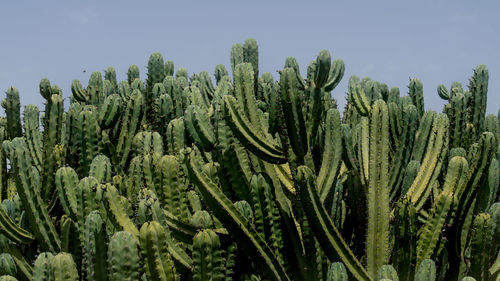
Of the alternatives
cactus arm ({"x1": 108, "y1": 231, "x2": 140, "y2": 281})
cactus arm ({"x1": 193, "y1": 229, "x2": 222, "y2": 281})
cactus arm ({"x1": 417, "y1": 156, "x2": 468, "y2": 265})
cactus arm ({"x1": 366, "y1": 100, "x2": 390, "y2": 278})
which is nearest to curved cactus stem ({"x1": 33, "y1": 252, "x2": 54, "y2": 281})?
cactus arm ({"x1": 108, "y1": 231, "x2": 140, "y2": 281})

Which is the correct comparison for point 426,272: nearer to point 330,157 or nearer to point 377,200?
point 377,200

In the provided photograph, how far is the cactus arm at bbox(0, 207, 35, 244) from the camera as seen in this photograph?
558 centimetres

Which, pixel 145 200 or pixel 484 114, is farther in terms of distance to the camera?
pixel 484 114

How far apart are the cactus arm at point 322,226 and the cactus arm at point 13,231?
2693mm

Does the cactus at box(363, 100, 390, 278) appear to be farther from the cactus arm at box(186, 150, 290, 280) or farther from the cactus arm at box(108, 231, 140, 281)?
the cactus arm at box(108, 231, 140, 281)

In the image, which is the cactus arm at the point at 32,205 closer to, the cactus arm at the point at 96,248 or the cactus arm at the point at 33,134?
the cactus arm at the point at 96,248

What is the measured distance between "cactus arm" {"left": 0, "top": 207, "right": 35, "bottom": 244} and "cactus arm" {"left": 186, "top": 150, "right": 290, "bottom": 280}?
2.00 meters

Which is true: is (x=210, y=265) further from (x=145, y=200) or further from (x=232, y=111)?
(x=232, y=111)

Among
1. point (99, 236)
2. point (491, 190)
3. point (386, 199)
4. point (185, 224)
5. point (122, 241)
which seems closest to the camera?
point (122, 241)

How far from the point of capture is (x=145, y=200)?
454cm

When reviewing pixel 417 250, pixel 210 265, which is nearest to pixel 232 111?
pixel 210 265

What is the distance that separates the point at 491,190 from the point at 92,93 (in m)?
5.36

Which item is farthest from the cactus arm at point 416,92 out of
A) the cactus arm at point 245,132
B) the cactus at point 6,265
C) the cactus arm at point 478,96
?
the cactus at point 6,265

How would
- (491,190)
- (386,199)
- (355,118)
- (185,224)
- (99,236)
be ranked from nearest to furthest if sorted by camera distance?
(99,236) → (185,224) → (386,199) → (491,190) → (355,118)
